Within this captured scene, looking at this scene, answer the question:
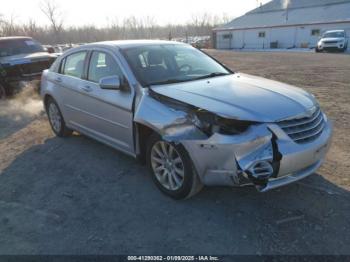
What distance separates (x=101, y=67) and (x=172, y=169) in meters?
1.94

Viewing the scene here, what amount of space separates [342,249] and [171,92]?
2236mm

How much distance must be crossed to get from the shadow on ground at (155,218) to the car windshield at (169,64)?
132cm

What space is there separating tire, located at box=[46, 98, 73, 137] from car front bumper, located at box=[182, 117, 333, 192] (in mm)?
3410

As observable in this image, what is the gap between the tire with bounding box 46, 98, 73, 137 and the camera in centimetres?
591

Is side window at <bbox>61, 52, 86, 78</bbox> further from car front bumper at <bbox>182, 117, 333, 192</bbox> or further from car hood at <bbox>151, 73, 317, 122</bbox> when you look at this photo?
car front bumper at <bbox>182, 117, 333, 192</bbox>

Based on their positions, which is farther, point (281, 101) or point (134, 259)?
point (281, 101)

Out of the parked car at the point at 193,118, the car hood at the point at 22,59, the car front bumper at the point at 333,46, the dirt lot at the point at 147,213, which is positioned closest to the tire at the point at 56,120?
the parked car at the point at 193,118

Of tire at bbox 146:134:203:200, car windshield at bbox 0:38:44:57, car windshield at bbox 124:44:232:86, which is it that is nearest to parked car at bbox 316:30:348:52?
car windshield at bbox 0:38:44:57

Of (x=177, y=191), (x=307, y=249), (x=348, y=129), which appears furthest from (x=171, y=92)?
(x=348, y=129)

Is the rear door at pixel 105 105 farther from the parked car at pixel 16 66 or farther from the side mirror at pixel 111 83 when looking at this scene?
the parked car at pixel 16 66

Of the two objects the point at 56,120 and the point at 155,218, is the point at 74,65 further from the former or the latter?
the point at 155,218

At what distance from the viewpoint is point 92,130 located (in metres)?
4.91

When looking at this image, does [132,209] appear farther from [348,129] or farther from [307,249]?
[348,129]

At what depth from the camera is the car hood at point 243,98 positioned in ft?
10.2
